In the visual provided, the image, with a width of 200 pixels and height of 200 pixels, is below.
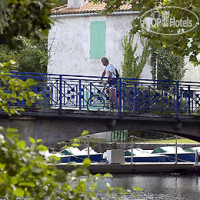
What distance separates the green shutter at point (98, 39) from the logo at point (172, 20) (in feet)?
50.3

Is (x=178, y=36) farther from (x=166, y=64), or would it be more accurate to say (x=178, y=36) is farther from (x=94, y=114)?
(x=166, y=64)

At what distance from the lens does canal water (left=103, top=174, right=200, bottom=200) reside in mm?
21625

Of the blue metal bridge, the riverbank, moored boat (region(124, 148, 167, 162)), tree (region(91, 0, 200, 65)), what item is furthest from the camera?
moored boat (region(124, 148, 167, 162))

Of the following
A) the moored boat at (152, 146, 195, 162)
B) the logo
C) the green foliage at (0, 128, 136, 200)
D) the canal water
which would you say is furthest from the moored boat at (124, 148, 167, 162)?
the green foliage at (0, 128, 136, 200)

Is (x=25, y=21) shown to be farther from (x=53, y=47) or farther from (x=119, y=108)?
(x=53, y=47)

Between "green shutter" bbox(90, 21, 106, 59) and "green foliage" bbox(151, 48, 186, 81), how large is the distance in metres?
2.53

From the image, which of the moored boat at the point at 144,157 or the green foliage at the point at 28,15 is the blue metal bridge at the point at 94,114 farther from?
the green foliage at the point at 28,15

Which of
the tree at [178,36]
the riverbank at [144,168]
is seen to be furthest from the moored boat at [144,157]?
the tree at [178,36]

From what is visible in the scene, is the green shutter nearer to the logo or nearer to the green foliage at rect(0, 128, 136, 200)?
the logo

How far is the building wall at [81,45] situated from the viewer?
35844mm

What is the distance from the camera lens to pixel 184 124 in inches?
798

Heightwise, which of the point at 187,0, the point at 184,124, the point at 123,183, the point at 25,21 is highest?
the point at 187,0

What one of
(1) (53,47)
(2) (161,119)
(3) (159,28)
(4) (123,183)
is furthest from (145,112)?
(1) (53,47)

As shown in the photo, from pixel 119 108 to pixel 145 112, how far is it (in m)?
1.22
